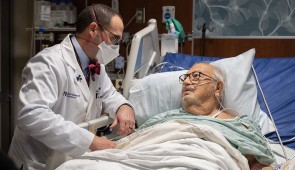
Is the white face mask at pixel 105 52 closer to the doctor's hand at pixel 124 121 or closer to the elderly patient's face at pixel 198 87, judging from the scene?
the doctor's hand at pixel 124 121

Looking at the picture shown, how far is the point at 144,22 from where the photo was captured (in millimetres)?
3346

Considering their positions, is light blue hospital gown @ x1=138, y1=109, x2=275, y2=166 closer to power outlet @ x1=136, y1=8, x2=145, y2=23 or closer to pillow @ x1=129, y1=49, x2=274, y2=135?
pillow @ x1=129, y1=49, x2=274, y2=135

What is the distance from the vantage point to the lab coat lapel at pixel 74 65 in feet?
5.61

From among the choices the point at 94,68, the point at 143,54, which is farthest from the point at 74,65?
the point at 143,54

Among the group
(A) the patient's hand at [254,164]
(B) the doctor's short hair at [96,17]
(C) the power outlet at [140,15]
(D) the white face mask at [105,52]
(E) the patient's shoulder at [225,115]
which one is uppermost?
(C) the power outlet at [140,15]

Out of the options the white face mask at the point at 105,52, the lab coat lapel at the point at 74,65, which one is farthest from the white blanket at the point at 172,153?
the white face mask at the point at 105,52

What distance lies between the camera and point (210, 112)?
2.00m

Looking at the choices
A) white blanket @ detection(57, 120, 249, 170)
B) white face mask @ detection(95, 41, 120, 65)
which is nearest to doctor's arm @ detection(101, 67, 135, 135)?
A: white face mask @ detection(95, 41, 120, 65)

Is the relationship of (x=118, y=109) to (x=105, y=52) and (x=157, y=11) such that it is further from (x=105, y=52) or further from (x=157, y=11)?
(x=157, y=11)

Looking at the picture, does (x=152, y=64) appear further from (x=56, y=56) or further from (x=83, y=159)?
(x=83, y=159)

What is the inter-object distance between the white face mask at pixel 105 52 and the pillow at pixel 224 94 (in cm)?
36

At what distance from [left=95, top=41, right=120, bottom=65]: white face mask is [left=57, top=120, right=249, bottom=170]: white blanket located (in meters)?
0.48

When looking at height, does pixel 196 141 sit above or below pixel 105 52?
below

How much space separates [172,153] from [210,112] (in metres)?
0.71
